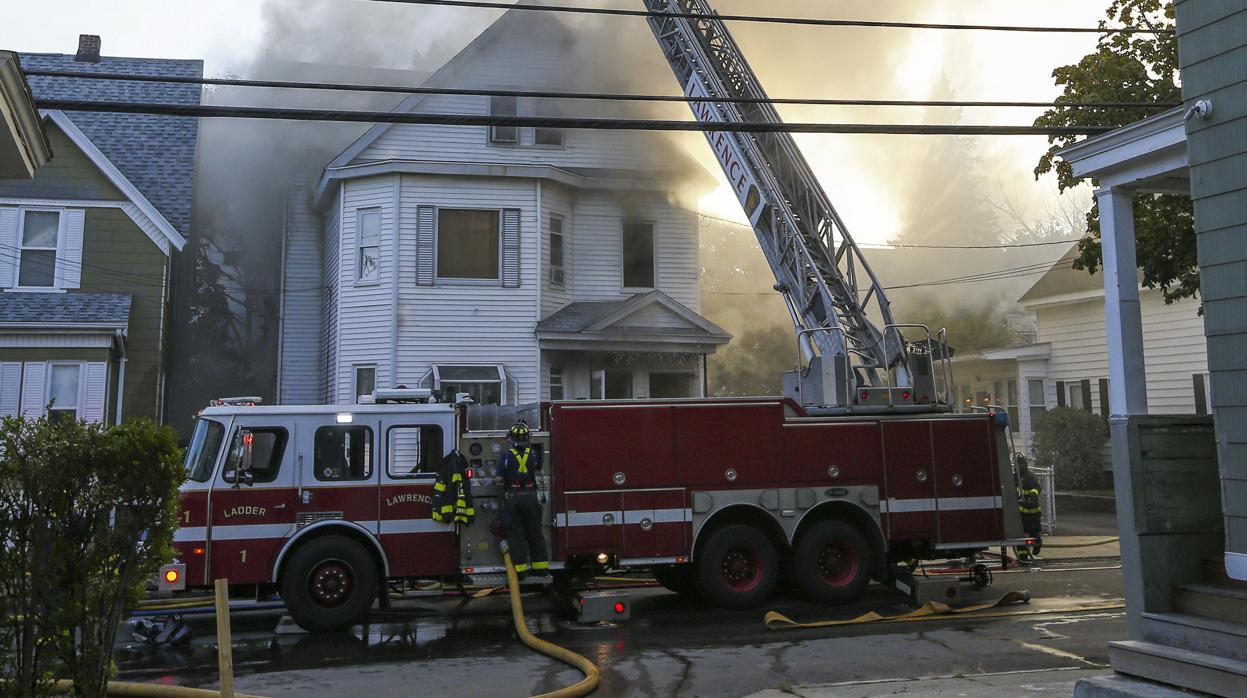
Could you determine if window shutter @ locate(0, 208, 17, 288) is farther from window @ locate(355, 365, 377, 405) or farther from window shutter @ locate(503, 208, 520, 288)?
window shutter @ locate(503, 208, 520, 288)

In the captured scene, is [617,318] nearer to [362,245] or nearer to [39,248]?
[362,245]

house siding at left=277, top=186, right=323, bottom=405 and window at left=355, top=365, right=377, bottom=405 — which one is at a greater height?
house siding at left=277, top=186, right=323, bottom=405

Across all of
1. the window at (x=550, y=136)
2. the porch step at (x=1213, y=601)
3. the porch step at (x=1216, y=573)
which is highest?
the window at (x=550, y=136)

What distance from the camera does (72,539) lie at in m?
4.80

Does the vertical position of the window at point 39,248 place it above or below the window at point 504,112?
below

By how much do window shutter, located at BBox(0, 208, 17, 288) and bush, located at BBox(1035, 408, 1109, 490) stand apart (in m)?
20.6

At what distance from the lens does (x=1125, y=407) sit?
21.2 ft

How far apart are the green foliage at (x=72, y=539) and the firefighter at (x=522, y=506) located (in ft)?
14.6

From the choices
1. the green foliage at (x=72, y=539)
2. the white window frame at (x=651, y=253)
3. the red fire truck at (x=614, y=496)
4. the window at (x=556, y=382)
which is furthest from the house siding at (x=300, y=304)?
the green foliage at (x=72, y=539)

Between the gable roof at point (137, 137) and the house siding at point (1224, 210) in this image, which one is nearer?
the house siding at point (1224, 210)

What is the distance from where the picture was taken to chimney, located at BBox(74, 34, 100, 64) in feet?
68.5

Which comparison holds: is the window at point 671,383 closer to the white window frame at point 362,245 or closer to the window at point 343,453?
the white window frame at point 362,245

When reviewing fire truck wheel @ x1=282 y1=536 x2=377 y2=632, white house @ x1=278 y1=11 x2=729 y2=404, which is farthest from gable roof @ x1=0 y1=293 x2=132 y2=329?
fire truck wheel @ x1=282 y1=536 x2=377 y2=632

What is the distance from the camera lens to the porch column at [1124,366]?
20.3ft
